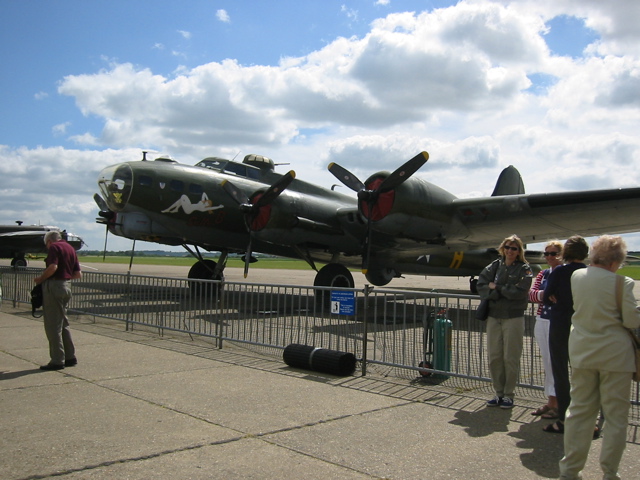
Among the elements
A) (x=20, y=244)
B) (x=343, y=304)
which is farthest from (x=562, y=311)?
(x=20, y=244)

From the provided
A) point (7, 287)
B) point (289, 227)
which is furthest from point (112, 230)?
point (289, 227)

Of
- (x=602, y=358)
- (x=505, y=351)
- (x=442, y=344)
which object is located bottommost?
(x=442, y=344)

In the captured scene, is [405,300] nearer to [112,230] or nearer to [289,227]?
[289,227]

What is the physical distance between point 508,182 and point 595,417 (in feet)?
58.8

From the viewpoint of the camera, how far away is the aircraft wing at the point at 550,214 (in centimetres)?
1238

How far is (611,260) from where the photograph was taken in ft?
11.0

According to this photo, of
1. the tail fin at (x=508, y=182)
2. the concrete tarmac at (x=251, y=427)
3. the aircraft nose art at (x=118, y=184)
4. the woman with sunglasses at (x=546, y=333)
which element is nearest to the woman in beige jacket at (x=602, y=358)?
the concrete tarmac at (x=251, y=427)

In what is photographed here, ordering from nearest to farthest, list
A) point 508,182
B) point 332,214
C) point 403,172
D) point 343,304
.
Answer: point 343,304, point 403,172, point 332,214, point 508,182

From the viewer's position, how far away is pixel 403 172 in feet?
43.4

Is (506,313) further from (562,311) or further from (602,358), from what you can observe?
(602,358)

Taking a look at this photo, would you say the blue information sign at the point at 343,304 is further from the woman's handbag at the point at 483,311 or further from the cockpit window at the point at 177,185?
the cockpit window at the point at 177,185

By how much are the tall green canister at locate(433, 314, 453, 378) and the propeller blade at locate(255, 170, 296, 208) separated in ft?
29.4

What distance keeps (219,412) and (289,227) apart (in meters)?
10.6

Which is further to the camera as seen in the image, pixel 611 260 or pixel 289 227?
pixel 289 227
